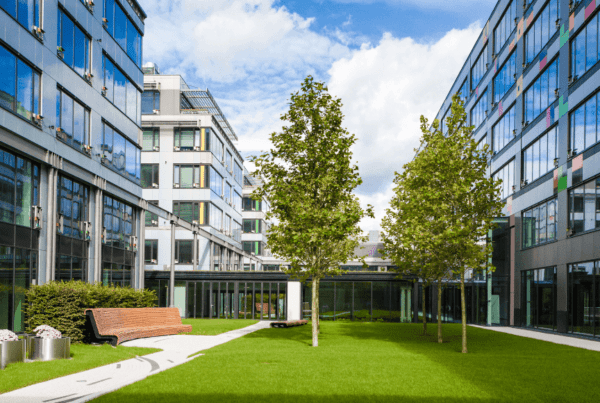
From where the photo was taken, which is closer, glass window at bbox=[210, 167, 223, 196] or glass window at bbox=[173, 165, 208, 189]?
glass window at bbox=[173, 165, 208, 189]

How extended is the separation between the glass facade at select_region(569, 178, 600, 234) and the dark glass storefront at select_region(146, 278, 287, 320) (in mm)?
19507

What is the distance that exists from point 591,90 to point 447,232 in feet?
37.0

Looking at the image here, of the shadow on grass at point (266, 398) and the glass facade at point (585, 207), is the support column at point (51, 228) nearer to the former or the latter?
the shadow on grass at point (266, 398)

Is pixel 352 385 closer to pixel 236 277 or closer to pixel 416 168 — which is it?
pixel 416 168

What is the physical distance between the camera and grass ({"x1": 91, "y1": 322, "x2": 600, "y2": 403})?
30.9 ft

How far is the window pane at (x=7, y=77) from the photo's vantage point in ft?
62.0

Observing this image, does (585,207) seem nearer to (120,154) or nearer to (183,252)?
(120,154)

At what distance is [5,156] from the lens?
62.9 feet

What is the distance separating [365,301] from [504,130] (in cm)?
1411

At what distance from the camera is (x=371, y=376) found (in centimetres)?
1158

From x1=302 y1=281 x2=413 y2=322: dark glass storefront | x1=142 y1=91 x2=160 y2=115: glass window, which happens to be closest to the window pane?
x1=302 y1=281 x2=413 y2=322: dark glass storefront

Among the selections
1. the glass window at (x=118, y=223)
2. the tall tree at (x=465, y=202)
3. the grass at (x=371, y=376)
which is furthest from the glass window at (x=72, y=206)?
the tall tree at (x=465, y=202)

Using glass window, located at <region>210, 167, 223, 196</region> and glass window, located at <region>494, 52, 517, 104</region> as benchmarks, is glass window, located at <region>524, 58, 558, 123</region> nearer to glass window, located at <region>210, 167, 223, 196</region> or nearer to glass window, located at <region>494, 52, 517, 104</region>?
glass window, located at <region>494, 52, 517, 104</region>

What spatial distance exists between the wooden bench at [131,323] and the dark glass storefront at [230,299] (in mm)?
16330
